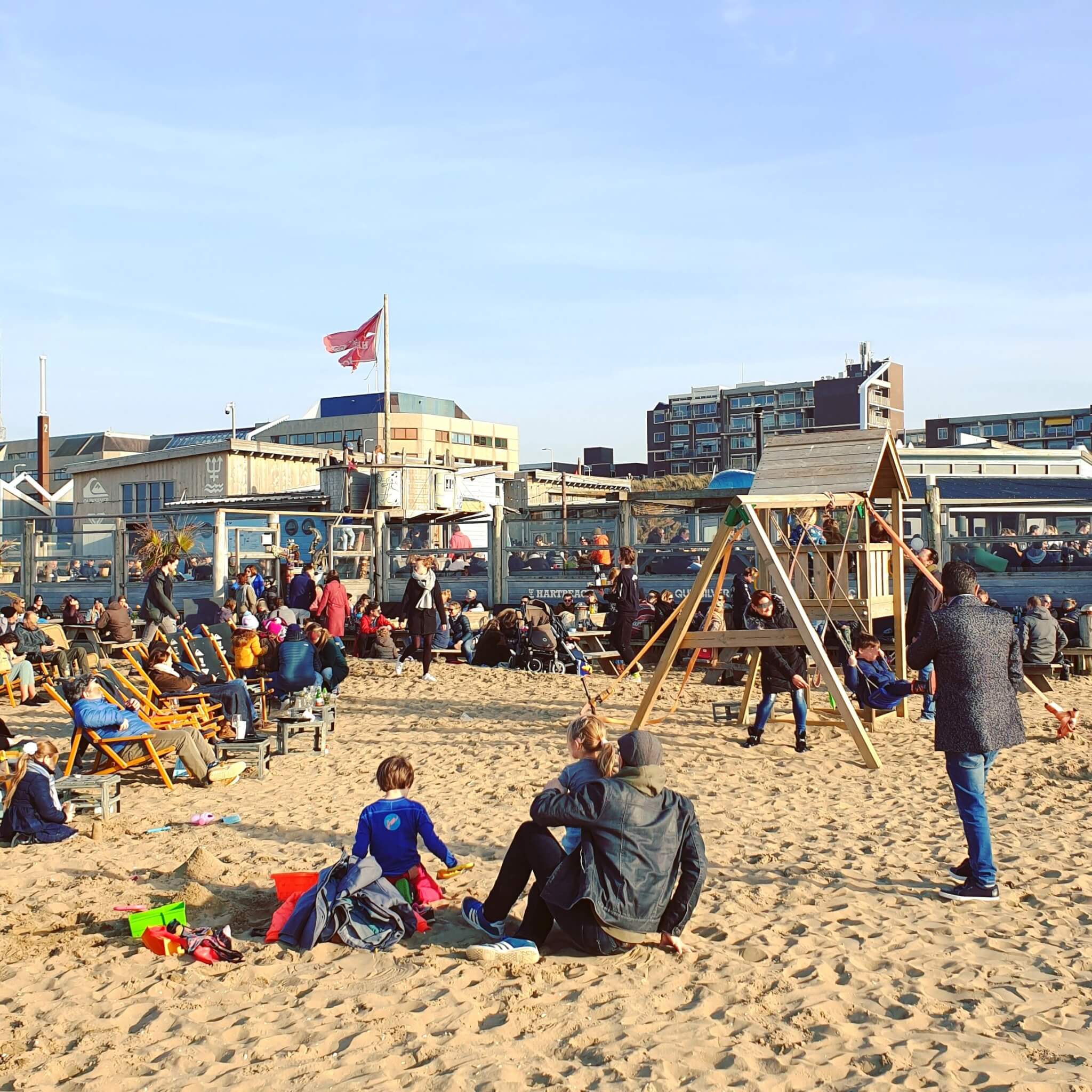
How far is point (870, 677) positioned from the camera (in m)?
9.95

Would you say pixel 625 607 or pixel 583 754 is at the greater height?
pixel 625 607

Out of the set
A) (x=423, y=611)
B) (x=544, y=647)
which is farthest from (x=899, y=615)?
(x=423, y=611)

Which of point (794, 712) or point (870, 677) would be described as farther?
point (870, 677)

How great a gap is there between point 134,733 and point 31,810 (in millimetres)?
1578

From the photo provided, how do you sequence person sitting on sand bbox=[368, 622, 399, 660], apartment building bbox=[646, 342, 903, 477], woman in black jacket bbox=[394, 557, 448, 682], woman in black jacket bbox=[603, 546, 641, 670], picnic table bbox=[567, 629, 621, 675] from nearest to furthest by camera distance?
woman in black jacket bbox=[394, 557, 448, 682], woman in black jacket bbox=[603, 546, 641, 670], picnic table bbox=[567, 629, 621, 675], person sitting on sand bbox=[368, 622, 399, 660], apartment building bbox=[646, 342, 903, 477]

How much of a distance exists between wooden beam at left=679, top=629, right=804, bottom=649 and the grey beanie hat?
14.4ft

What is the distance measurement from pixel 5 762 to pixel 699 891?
5.82m

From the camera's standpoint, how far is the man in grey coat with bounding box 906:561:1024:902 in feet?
18.5

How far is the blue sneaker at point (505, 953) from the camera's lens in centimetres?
481

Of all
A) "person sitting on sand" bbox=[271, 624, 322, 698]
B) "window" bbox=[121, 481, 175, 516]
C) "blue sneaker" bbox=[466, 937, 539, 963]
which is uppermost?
"window" bbox=[121, 481, 175, 516]

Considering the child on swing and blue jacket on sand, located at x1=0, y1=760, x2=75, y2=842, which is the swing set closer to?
the child on swing

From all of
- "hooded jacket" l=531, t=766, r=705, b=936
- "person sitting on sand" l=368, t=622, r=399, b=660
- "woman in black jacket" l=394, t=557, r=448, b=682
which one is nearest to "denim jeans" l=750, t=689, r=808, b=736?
"hooded jacket" l=531, t=766, r=705, b=936

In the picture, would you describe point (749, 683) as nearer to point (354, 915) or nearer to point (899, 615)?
point (899, 615)

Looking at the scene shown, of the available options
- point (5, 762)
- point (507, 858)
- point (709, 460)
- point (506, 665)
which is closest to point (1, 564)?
point (506, 665)
